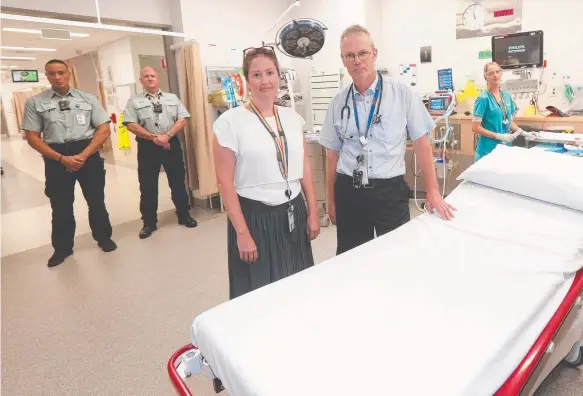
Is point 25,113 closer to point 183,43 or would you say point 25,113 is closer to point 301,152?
point 183,43

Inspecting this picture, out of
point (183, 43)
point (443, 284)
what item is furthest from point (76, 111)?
point (443, 284)

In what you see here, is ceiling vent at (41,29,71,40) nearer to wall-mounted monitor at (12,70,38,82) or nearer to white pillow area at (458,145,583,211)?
wall-mounted monitor at (12,70,38,82)

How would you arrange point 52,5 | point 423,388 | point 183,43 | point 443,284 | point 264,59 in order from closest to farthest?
point 423,388, point 443,284, point 264,59, point 52,5, point 183,43

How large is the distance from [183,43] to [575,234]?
4.05 m

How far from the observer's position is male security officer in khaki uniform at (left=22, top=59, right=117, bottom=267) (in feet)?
10.7

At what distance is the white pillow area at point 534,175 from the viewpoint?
5.64ft

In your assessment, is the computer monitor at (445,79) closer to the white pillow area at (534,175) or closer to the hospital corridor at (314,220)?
the hospital corridor at (314,220)

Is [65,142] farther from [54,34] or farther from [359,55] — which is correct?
[359,55]

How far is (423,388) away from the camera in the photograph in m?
0.87

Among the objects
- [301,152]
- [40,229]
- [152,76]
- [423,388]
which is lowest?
[40,229]

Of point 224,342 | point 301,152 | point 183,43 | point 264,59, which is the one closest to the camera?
point 224,342

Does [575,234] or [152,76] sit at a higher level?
[152,76]

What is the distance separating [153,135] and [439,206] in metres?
2.97

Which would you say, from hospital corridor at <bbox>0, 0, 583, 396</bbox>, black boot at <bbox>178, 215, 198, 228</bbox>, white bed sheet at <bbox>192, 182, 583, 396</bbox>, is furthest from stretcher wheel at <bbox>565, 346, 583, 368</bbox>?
black boot at <bbox>178, 215, 198, 228</bbox>
